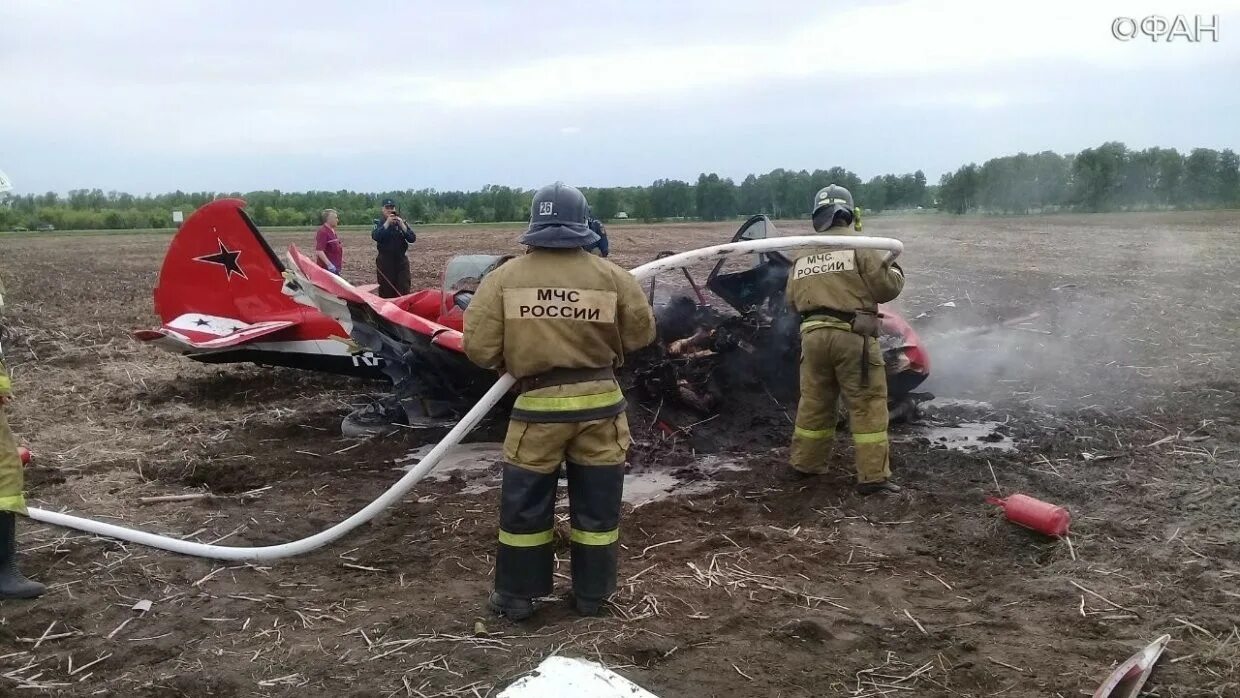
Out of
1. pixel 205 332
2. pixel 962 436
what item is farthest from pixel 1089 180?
pixel 205 332

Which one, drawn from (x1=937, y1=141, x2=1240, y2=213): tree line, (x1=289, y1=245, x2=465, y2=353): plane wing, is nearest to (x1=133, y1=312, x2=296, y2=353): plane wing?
(x1=289, y1=245, x2=465, y2=353): plane wing

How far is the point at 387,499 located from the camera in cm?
465

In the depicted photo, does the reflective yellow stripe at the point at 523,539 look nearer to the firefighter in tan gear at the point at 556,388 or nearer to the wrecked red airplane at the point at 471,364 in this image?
the firefighter in tan gear at the point at 556,388

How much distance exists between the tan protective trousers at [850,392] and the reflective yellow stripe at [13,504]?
448 cm

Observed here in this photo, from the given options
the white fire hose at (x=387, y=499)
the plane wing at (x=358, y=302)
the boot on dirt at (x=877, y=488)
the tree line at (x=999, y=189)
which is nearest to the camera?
the white fire hose at (x=387, y=499)

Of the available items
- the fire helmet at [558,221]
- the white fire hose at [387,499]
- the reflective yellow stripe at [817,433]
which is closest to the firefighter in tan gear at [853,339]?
the reflective yellow stripe at [817,433]

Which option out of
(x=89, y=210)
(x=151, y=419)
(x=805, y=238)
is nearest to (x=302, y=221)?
(x=89, y=210)

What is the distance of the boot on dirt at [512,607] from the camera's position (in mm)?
4027

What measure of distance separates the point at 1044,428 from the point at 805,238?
119 inches

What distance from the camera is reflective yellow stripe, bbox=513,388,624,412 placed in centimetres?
395

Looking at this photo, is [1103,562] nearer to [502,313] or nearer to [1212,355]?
[502,313]

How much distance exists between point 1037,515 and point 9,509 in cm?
516

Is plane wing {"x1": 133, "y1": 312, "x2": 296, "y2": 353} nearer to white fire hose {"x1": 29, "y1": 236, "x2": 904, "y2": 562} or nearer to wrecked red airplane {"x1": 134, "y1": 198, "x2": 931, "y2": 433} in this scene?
wrecked red airplane {"x1": 134, "y1": 198, "x2": 931, "y2": 433}

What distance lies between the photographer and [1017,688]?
3377 mm
